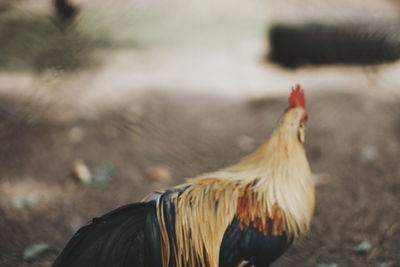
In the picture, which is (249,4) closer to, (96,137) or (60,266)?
(96,137)

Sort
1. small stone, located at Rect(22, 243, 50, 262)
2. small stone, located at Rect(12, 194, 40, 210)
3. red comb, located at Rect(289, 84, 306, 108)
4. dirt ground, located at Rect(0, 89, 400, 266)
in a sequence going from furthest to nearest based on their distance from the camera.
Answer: small stone, located at Rect(12, 194, 40, 210)
dirt ground, located at Rect(0, 89, 400, 266)
small stone, located at Rect(22, 243, 50, 262)
red comb, located at Rect(289, 84, 306, 108)

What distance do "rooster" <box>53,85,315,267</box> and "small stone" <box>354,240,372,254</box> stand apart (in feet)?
1.86

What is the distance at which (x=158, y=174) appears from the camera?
338 centimetres

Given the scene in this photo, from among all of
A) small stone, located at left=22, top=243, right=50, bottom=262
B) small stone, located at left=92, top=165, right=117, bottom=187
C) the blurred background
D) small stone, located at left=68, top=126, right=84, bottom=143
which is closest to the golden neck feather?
the blurred background

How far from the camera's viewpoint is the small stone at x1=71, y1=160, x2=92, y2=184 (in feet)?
11.0

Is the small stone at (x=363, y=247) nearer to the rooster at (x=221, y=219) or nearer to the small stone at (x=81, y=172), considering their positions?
the rooster at (x=221, y=219)

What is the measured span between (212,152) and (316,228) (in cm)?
111

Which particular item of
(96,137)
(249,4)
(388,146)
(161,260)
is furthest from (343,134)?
(249,4)

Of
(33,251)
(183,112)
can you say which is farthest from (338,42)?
(33,251)

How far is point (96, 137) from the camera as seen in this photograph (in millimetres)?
3906

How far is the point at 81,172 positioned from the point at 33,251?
2.95ft

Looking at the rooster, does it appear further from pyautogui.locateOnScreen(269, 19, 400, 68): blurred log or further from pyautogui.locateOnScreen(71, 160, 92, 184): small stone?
pyautogui.locateOnScreen(269, 19, 400, 68): blurred log

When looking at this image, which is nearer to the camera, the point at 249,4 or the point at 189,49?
the point at 189,49

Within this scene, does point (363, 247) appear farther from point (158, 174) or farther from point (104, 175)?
point (104, 175)
